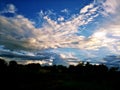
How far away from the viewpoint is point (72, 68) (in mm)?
183375

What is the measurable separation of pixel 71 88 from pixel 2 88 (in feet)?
85.2

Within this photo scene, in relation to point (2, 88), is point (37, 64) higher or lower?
higher

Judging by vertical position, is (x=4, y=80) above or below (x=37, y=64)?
below

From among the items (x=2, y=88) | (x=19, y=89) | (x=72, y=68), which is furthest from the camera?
(x=72, y=68)

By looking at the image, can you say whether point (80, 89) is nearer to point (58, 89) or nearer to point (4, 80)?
point (58, 89)

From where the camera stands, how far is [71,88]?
8038 cm

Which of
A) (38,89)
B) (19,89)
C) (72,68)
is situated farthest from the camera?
(72,68)

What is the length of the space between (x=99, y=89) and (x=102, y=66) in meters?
110

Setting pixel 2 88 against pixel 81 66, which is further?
pixel 81 66

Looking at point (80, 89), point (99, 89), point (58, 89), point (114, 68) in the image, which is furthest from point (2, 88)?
point (114, 68)

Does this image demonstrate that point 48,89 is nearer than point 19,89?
No

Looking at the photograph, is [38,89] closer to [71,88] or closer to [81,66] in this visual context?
[71,88]

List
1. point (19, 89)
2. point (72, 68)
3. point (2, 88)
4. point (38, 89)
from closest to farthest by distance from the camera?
point (2, 88) < point (19, 89) < point (38, 89) < point (72, 68)

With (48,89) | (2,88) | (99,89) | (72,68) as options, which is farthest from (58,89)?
(72,68)
